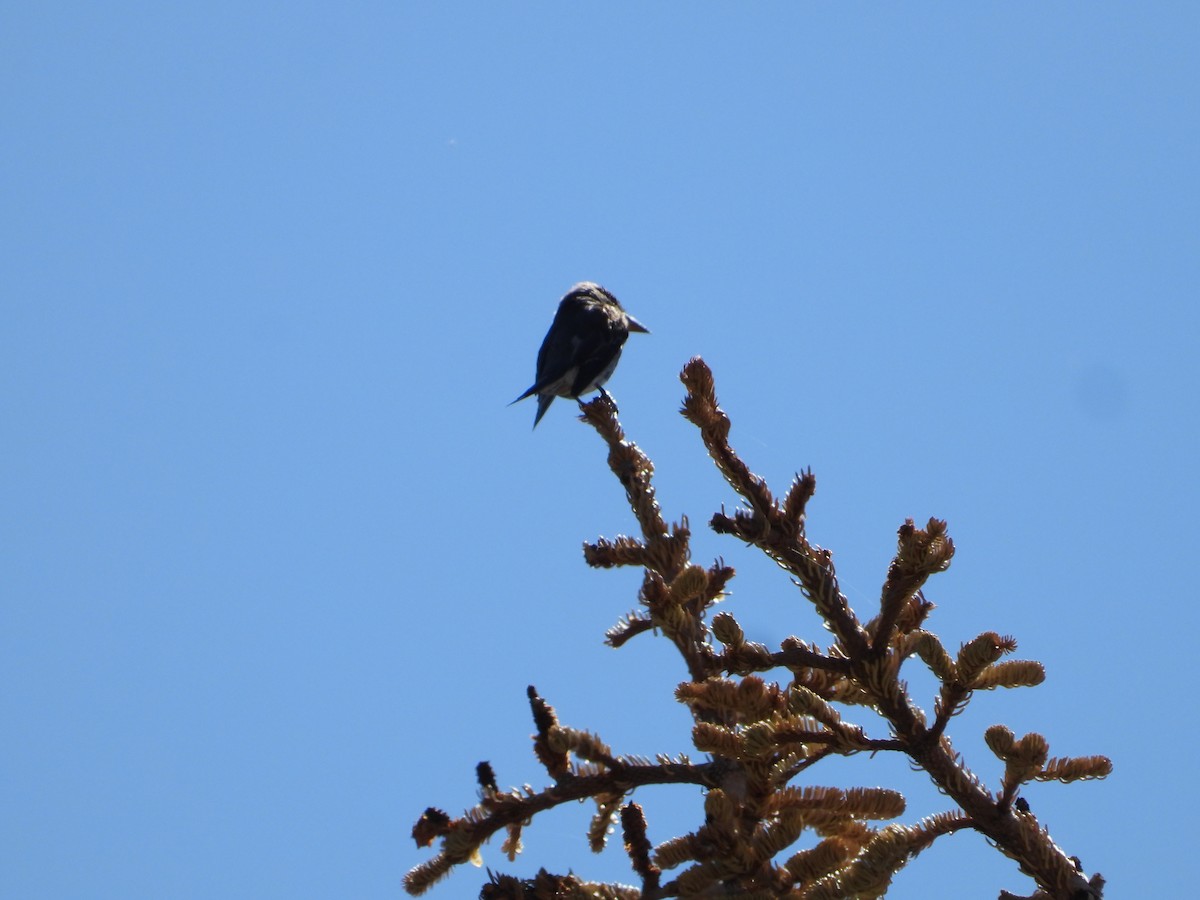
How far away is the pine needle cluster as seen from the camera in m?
2.78

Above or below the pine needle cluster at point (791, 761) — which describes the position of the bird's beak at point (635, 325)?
above

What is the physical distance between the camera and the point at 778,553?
126 inches

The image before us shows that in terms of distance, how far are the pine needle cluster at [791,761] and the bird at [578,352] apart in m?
4.77

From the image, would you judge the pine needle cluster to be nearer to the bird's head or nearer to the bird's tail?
the bird's tail

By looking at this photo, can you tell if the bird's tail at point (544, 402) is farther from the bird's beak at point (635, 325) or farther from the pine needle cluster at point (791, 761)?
the pine needle cluster at point (791, 761)

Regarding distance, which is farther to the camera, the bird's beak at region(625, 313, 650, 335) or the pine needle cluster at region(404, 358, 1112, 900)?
the bird's beak at region(625, 313, 650, 335)

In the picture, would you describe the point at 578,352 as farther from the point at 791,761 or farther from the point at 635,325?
the point at 791,761

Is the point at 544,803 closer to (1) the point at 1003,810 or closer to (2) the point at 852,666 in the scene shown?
(2) the point at 852,666

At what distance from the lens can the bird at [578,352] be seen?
8320 mm

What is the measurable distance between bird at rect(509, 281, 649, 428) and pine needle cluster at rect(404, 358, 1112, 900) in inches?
188

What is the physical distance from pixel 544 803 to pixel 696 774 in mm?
468

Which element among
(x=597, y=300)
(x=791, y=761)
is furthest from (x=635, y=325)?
(x=791, y=761)

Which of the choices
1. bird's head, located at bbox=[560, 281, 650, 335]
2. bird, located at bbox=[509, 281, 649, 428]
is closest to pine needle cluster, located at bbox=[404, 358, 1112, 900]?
bird, located at bbox=[509, 281, 649, 428]

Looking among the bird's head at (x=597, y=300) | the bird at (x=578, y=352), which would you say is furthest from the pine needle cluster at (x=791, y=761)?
the bird's head at (x=597, y=300)
